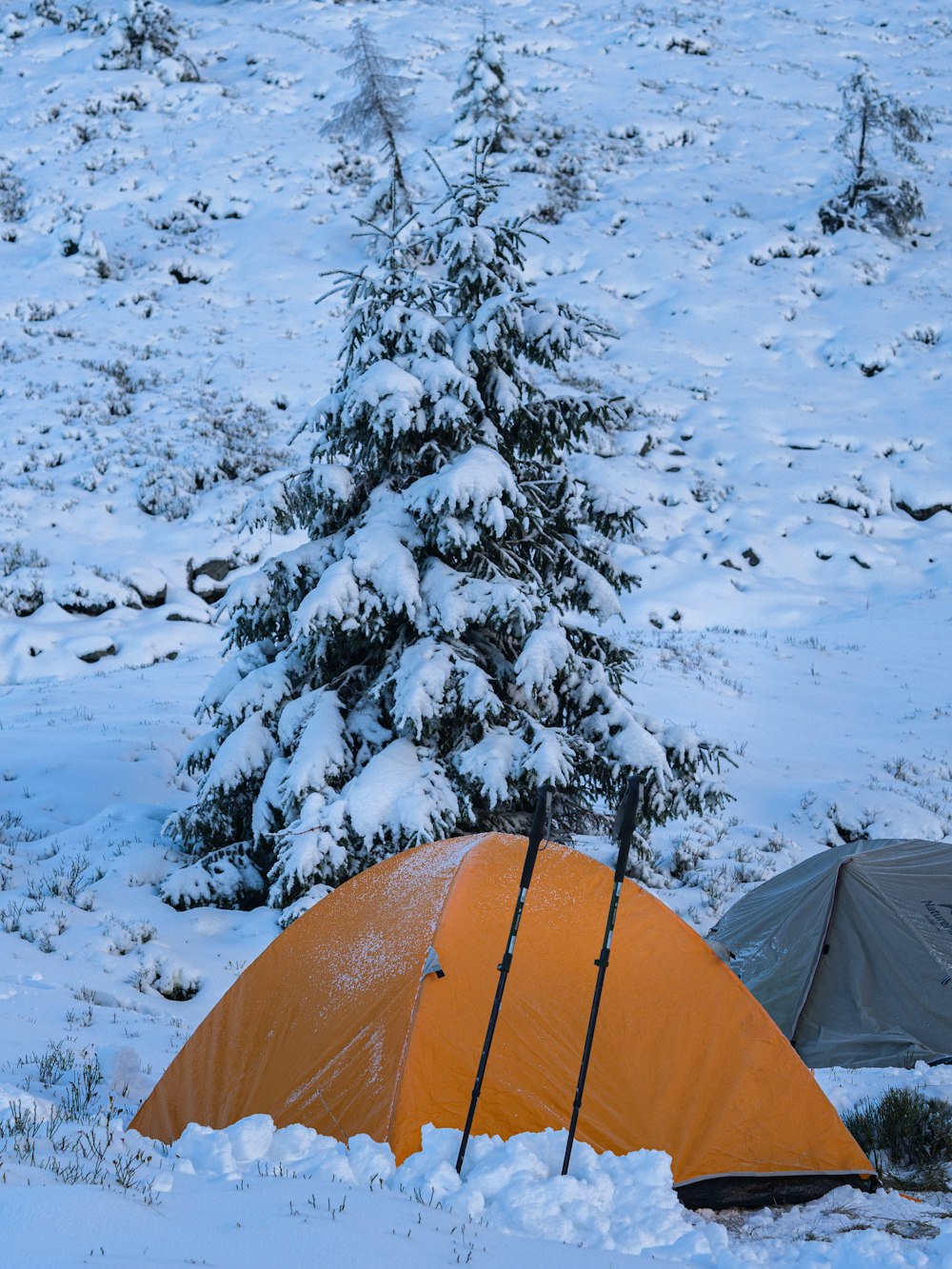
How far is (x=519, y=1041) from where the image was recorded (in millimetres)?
4129

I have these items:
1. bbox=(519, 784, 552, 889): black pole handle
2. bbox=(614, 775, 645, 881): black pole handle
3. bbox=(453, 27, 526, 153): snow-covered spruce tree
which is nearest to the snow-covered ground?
bbox=(519, 784, 552, 889): black pole handle

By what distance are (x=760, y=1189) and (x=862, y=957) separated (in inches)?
117

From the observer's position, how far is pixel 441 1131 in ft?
12.0

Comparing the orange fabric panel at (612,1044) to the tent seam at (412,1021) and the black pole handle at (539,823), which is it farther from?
the black pole handle at (539,823)

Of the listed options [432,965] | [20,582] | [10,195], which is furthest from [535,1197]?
[10,195]

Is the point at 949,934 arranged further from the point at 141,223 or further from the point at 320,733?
the point at 141,223

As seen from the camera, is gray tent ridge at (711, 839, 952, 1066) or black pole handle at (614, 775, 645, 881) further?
gray tent ridge at (711, 839, 952, 1066)

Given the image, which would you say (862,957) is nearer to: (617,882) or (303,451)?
(617,882)

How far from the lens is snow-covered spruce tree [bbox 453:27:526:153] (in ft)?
112

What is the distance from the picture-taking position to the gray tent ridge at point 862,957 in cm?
620

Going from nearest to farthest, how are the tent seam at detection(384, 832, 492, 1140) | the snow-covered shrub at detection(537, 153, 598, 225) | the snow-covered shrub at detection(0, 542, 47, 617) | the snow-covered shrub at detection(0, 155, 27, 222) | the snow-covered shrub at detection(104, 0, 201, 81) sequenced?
the tent seam at detection(384, 832, 492, 1140) < the snow-covered shrub at detection(0, 542, 47, 617) < the snow-covered shrub at detection(0, 155, 27, 222) < the snow-covered shrub at detection(537, 153, 598, 225) < the snow-covered shrub at detection(104, 0, 201, 81)

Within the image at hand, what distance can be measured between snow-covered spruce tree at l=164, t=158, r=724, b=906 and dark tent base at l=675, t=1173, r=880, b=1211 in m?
2.76

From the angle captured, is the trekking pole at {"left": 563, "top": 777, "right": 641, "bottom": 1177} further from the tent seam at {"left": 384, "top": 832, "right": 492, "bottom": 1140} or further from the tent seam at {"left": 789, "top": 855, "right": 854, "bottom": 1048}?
the tent seam at {"left": 789, "top": 855, "right": 854, "bottom": 1048}

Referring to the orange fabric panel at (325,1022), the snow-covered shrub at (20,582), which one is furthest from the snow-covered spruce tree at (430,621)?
the snow-covered shrub at (20,582)
